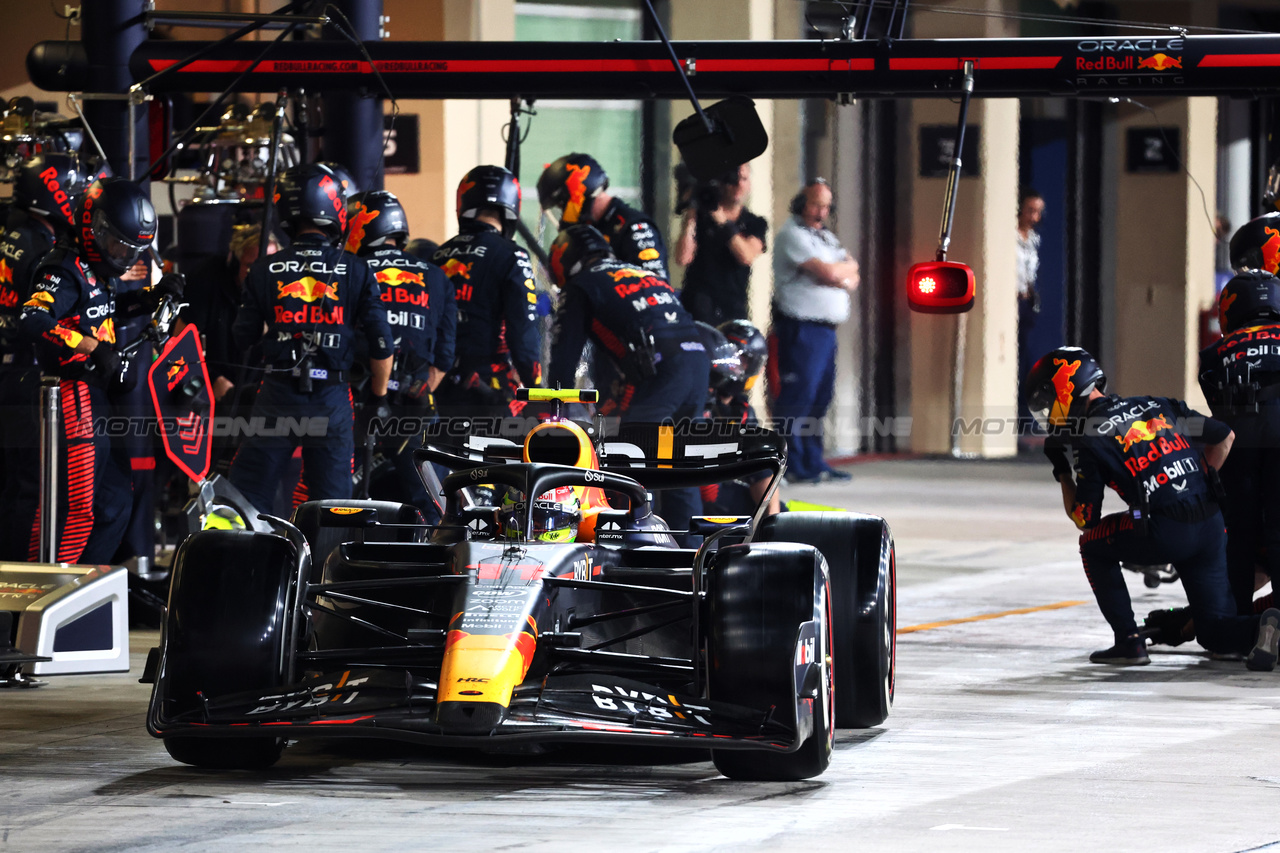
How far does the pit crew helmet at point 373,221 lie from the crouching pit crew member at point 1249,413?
4.17m

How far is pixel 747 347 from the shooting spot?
462 inches

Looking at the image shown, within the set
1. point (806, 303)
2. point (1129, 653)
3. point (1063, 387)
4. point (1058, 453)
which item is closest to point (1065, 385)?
point (1063, 387)

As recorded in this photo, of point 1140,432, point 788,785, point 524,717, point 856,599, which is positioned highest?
point 1140,432

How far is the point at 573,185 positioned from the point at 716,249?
11.3 feet

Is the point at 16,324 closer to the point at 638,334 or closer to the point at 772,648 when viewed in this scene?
the point at 638,334

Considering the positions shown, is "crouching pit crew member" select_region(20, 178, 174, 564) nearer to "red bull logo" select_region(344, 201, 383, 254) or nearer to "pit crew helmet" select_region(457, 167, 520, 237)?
"red bull logo" select_region(344, 201, 383, 254)

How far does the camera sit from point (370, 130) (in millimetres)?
10859

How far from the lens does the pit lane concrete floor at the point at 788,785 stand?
4.62 meters

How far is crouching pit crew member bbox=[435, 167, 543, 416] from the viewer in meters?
10.3

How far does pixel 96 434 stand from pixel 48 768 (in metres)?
3.41

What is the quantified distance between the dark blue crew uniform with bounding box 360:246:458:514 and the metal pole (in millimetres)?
1869

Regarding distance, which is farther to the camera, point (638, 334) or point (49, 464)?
point (638, 334)

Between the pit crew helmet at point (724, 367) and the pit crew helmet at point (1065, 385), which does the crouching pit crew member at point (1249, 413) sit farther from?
the pit crew helmet at point (724, 367)

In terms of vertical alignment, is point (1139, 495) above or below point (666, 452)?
below
